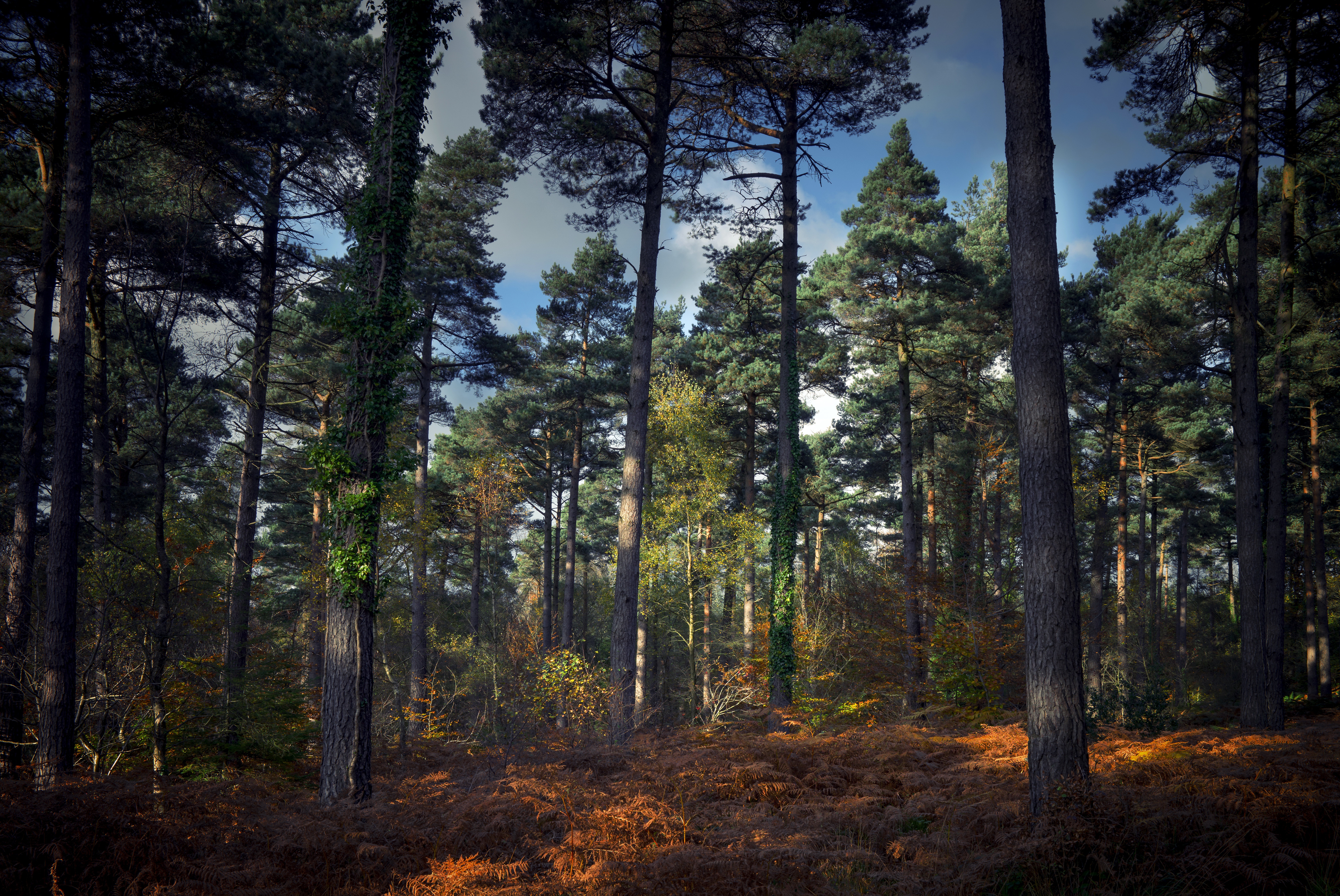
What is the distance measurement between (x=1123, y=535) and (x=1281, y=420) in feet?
32.0

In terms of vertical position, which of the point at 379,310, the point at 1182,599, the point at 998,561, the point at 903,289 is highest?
the point at 903,289

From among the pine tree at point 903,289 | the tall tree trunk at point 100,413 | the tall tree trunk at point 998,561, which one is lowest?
the tall tree trunk at point 998,561

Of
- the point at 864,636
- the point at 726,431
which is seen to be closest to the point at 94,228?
the point at 726,431

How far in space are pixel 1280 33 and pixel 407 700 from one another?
2133 cm

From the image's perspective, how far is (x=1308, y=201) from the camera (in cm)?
1248

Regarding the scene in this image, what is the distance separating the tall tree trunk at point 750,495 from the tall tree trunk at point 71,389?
14.6 m

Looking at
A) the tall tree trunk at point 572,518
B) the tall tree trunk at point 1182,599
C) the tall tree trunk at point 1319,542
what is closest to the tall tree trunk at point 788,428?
the tall tree trunk at point 572,518

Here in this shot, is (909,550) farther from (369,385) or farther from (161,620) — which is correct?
(161,620)

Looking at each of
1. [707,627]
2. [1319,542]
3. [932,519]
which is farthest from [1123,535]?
[707,627]

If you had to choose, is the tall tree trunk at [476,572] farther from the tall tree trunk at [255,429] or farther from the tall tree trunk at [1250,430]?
the tall tree trunk at [1250,430]

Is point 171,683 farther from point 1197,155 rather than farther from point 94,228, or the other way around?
point 1197,155

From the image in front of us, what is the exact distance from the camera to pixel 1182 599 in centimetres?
2591

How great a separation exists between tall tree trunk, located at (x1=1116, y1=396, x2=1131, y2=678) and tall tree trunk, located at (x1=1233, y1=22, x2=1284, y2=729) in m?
10.1

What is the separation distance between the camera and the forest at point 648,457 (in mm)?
4473
